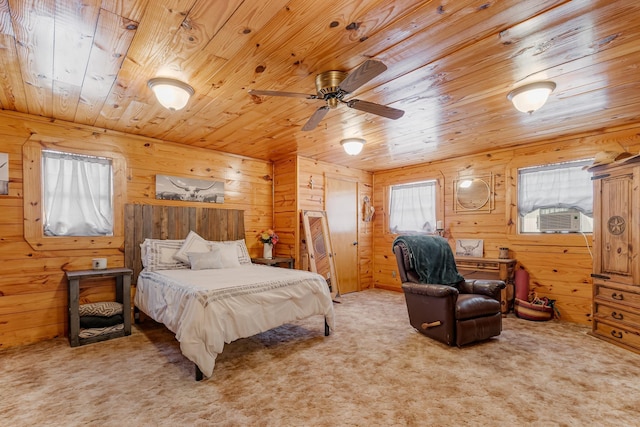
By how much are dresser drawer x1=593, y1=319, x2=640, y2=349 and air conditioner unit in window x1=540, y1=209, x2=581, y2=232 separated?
1.21 meters

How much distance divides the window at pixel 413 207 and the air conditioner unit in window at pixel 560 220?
5.24 ft

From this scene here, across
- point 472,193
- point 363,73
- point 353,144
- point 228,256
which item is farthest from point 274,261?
point 363,73

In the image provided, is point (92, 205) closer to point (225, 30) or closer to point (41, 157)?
point (41, 157)

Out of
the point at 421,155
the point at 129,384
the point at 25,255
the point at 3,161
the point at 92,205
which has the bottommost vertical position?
the point at 129,384

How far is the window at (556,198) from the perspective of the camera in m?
4.01

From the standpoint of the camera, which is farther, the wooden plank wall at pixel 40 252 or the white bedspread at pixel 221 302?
the wooden plank wall at pixel 40 252

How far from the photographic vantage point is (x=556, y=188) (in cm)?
423

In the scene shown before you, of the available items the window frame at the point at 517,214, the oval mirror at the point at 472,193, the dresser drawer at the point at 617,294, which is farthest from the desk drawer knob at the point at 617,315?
the oval mirror at the point at 472,193

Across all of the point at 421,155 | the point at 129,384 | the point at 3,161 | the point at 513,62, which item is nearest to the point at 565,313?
the point at 421,155

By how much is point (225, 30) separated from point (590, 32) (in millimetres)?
2180

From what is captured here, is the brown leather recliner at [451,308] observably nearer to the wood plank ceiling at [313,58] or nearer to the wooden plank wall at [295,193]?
the wood plank ceiling at [313,58]

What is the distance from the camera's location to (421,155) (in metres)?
5.06

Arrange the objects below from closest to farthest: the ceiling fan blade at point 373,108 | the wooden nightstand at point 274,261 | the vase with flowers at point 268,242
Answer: the ceiling fan blade at point 373,108 → the wooden nightstand at point 274,261 → the vase with flowers at point 268,242

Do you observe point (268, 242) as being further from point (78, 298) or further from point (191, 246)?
point (78, 298)
